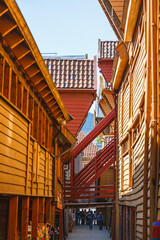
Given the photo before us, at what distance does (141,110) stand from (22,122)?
312cm

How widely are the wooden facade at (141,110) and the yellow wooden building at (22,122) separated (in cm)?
226

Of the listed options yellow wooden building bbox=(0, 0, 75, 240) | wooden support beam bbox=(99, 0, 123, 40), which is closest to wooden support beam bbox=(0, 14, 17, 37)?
yellow wooden building bbox=(0, 0, 75, 240)

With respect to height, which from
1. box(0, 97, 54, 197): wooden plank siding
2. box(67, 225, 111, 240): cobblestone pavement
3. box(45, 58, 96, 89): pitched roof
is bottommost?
box(67, 225, 111, 240): cobblestone pavement

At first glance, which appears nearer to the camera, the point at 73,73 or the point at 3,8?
the point at 3,8

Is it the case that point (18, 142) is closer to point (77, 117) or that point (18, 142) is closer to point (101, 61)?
point (77, 117)

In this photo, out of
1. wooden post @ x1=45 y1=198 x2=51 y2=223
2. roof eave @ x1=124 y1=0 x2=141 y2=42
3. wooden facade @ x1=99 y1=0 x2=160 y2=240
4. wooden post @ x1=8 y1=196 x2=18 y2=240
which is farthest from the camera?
wooden post @ x1=45 y1=198 x2=51 y2=223

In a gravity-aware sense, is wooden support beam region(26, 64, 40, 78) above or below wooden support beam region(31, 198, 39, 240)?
above

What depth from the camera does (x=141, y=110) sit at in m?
11.1

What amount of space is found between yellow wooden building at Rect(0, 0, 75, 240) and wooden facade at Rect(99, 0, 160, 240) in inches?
88.8

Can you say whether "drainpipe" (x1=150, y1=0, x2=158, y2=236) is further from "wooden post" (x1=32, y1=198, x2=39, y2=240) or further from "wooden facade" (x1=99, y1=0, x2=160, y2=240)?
"wooden post" (x1=32, y1=198, x2=39, y2=240)

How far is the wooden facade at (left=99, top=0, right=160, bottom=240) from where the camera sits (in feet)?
27.4

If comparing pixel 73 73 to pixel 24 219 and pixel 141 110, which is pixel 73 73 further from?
pixel 24 219

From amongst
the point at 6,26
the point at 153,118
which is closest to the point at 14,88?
the point at 6,26

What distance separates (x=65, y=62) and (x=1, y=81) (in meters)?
16.1
